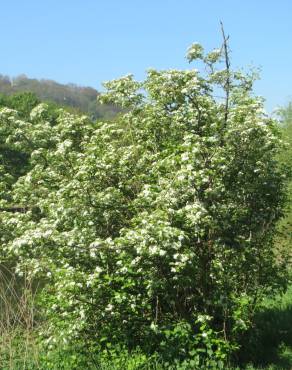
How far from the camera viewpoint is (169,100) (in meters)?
9.57

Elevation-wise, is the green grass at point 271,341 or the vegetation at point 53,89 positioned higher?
the vegetation at point 53,89

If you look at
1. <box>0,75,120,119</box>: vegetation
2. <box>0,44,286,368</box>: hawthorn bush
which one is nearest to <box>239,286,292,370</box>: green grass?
<box>0,44,286,368</box>: hawthorn bush

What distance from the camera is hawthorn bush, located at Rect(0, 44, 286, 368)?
8.05 meters

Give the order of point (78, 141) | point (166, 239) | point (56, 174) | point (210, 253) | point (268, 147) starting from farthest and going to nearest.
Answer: point (78, 141)
point (56, 174)
point (268, 147)
point (210, 253)
point (166, 239)

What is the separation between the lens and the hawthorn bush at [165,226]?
8.05 m

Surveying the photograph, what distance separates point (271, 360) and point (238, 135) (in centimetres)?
388

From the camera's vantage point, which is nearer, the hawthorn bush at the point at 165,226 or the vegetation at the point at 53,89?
the hawthorn bush at the point at 165,226

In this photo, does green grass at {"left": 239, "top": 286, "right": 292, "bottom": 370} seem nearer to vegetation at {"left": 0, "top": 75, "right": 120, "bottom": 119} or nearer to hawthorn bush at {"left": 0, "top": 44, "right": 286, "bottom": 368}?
hawthorn bush at {"left": 0, "top": 44, "right": 286, "bottom": 368}

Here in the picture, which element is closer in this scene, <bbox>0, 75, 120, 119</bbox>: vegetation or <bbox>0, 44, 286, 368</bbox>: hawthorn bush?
<bbox>0, 44, 286, 368</bbox>: hawthorn bush

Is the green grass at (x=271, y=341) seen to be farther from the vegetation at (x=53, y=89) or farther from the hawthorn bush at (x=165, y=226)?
the vegetation at (x=53, y=89)

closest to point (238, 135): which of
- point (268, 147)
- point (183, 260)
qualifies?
point (268, 147)

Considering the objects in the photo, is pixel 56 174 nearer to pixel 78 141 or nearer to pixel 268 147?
pixel 78 141

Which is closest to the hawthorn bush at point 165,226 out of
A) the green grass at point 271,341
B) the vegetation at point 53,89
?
the green grass at point 271,341

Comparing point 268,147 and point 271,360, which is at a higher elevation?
point 268,147
